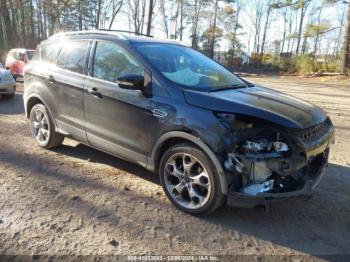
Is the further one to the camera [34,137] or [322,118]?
[34,137]

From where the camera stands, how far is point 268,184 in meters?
3.24

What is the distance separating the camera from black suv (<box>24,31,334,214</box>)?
3.23 m

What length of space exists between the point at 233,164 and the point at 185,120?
65cm

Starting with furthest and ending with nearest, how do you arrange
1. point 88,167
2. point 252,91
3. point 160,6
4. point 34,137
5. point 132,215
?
point 160,6
point 34,137
point 88,167
point 252,91
point 132,215

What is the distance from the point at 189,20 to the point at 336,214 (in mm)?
54802

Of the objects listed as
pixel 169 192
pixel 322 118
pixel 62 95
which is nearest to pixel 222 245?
pixel 169 192

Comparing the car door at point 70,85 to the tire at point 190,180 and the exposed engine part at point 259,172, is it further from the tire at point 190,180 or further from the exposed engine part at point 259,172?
the exposed engine part at point 259,172

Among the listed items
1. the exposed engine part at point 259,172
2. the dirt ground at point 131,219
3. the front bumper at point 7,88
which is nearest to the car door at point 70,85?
the dirt ground at point 131,219

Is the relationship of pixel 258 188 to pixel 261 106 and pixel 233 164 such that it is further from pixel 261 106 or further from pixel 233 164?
pixel 261 106

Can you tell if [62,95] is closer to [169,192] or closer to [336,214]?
[169,192]

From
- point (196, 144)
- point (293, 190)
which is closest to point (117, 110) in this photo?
point (196, 144)

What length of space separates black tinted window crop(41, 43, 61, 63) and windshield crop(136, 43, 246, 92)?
1.68 meters

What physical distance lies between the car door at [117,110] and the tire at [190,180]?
330 mm

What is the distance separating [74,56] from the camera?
4879 millimetres
